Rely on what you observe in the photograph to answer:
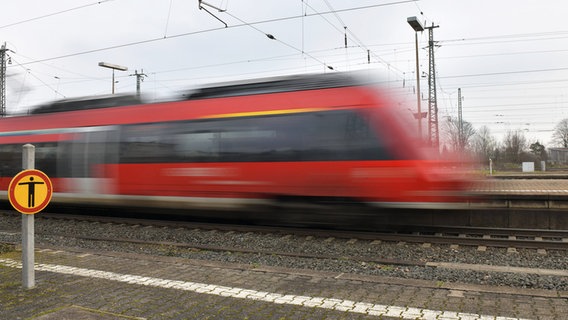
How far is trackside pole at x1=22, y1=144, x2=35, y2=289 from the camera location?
4.67m

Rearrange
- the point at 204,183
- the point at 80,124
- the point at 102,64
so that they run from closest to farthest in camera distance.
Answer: the point at 204,183 → the point at 80,124 → the point at 102,64

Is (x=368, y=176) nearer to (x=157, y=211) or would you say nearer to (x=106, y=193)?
(x=157, y=211)

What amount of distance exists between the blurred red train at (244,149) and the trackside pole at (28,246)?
473 centimetres

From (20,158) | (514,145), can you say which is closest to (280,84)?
(20,158)

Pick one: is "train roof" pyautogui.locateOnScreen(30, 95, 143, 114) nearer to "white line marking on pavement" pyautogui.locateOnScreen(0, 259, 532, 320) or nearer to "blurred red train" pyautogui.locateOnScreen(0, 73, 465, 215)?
"blurred red train" pyautogui.locateOnScreen(0, 73, 465, 215)

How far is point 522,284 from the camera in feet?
17.1

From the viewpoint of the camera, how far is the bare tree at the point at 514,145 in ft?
185

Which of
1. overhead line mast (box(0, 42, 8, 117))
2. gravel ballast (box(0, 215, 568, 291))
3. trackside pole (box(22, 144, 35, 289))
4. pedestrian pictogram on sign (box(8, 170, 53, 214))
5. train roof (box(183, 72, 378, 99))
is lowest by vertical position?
gravel ballast (box(0, 215, 568, 291))

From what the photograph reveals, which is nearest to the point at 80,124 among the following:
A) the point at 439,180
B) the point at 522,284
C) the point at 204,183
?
the point at 204,183

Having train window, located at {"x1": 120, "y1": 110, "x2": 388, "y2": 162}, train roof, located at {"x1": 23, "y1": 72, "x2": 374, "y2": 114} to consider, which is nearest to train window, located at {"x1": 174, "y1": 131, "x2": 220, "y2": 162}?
train window, located at {"x1": 120, "y1": 110, "x2": 388, "y2": 162}

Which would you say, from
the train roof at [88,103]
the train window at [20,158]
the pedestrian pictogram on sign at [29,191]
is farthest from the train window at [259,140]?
the pedestrian pictogram on sign at [29,191]

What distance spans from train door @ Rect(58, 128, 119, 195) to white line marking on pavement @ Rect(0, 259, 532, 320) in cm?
560

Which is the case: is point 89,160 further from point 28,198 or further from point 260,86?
point 28,198

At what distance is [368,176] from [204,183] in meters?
3.66
